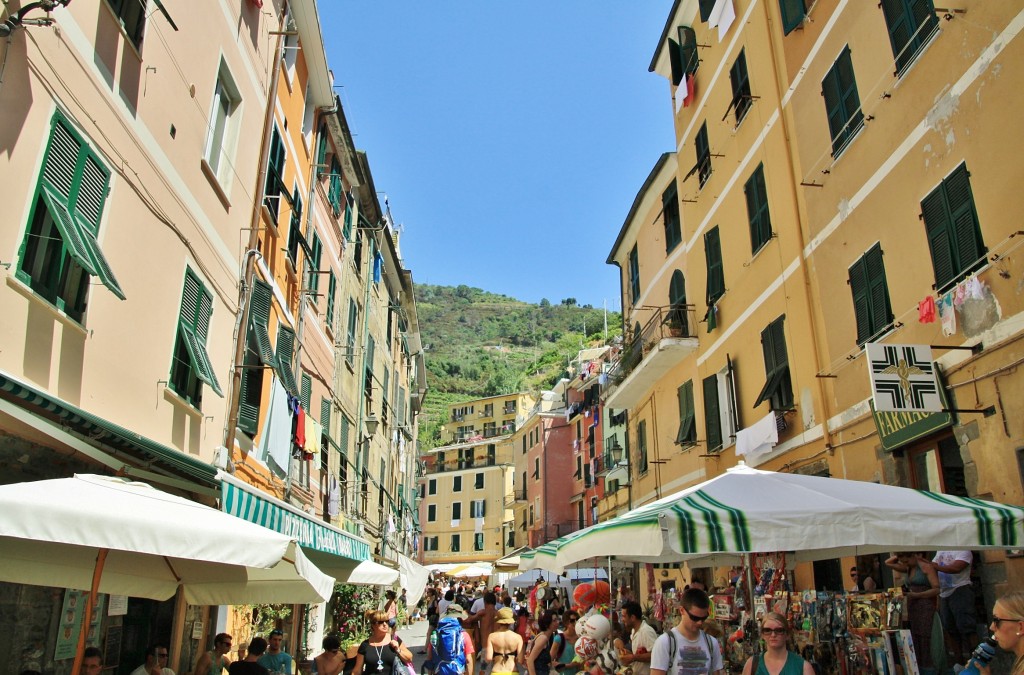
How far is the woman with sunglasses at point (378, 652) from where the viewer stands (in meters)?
7.71

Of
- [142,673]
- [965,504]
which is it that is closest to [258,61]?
[142,673]

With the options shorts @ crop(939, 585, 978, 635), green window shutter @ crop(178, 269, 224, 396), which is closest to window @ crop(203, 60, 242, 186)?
green window shutter @ crop(178, 269, 224, 396)

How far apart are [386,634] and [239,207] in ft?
22.9

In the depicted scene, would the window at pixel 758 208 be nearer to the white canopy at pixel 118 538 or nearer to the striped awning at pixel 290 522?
the striped awning at pixel 290 522

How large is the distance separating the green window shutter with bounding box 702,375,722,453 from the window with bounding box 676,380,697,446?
0.88 m

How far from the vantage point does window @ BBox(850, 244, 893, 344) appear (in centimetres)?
1009

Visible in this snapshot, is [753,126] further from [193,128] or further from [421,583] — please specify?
[421,583]

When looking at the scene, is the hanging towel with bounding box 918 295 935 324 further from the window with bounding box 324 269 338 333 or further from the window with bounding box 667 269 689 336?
the window with bounding box 324 269 338 333

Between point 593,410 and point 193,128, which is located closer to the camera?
point 193,128

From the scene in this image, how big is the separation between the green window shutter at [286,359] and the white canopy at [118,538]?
602 cm

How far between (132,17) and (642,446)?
1731cm

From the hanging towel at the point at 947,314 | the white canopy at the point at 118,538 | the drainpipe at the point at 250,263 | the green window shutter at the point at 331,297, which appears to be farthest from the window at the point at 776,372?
the green window shutter at the point at 331,297

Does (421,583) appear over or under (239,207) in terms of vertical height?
under

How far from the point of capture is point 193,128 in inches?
388
